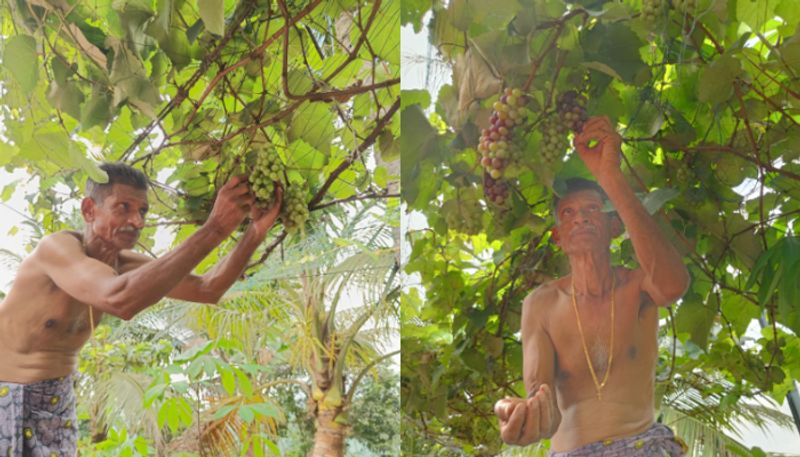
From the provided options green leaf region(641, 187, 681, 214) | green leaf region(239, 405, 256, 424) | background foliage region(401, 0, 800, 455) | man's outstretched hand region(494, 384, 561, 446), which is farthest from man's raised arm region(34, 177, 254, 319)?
green leaf region(641, 187, 681, 214)

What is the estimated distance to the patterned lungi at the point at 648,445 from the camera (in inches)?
44.7

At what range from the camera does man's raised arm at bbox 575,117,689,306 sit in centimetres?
113

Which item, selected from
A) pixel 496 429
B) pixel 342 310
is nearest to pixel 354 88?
pixel 342 310

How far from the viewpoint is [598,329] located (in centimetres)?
119

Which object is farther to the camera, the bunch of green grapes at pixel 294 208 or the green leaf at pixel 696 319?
the bunch of green grapes at pixel 294 208

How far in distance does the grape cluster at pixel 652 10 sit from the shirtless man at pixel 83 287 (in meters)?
0.80

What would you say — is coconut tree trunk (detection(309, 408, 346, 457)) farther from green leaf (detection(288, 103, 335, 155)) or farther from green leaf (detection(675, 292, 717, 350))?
green leaf (detection(675, 292, 717, 350))

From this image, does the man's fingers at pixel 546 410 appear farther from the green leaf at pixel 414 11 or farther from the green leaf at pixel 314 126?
the green leaf at pixel 314 126

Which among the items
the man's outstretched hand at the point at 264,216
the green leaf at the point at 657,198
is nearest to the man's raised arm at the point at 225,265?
the man's outstretched hand at the point at 264,216

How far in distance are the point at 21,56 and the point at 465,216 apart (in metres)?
1.02

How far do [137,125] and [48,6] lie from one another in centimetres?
28

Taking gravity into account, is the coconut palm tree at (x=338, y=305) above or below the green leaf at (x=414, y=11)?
below

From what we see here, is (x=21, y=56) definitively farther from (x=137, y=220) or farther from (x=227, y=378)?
(x=227, y=378)

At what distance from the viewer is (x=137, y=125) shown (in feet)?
6.09
